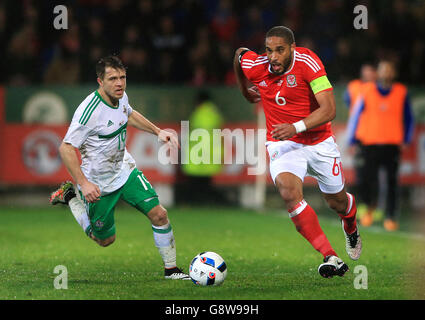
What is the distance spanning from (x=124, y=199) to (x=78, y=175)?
0.74 meters

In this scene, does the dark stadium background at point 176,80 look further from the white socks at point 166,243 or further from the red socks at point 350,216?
the white socks at point 166,243

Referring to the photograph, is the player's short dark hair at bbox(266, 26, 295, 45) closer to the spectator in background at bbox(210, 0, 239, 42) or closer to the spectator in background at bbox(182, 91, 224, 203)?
the spectator in background at bbox(182, 91, 224, 203)

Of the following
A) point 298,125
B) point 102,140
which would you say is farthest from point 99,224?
point 298,125

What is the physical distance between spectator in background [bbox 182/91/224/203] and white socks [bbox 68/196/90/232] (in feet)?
22.4

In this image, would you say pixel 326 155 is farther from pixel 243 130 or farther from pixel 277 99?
pixel 243 130

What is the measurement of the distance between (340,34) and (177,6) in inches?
129

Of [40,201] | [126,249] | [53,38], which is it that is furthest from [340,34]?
[126,249]


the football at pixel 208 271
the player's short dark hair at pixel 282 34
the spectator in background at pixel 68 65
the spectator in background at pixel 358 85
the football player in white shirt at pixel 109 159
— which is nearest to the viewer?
the football at pixel 208 271

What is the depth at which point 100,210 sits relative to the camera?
772 centimetres

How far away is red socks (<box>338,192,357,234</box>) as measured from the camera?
8.04 metres

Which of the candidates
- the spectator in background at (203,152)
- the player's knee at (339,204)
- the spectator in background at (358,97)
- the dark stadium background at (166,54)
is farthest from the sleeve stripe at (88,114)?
the dark stadium background at (166,54)

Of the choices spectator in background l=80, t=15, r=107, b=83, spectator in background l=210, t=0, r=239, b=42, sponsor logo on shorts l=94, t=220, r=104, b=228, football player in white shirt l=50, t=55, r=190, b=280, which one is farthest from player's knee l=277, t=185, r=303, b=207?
spectator in background l=210, t=0, r=239, b=42

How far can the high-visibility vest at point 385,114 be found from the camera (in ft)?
40.5

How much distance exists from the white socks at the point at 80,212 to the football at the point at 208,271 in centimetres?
143
